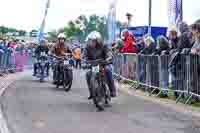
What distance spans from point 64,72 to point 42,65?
5501 mm

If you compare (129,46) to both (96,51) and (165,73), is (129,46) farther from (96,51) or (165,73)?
(96,51)

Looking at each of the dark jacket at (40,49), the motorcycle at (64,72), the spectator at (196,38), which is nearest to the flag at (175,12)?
the motorcycle at (64,72)

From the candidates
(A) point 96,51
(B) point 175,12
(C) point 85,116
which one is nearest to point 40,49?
(B) point 175,12

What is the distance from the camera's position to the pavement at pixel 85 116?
11.2 m

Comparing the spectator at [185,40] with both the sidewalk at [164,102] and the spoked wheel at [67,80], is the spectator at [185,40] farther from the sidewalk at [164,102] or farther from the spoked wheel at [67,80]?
the spoked wheel at [67,80]

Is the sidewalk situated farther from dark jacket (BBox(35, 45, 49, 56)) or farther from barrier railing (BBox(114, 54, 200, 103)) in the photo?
dark jacket (BBox(35, 45, 49, 56))

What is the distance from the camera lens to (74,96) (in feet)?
59.3

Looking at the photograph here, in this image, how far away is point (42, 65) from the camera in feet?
86.0

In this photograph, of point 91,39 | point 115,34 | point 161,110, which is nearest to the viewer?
point 161,110

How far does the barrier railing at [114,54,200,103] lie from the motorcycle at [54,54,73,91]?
7.82ft

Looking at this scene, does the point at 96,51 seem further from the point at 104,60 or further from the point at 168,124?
the point at 168,124

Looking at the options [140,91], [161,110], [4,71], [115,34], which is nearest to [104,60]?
[161,110]

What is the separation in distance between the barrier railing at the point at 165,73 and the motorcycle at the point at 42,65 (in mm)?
4396

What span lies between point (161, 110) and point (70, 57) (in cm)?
793
